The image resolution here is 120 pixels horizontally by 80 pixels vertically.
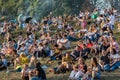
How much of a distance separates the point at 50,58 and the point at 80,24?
35.1ft

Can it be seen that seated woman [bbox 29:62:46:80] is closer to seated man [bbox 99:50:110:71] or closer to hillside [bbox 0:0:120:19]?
seated man [bbox 99:50:110:71]

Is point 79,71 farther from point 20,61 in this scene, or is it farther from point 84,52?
point 20,61

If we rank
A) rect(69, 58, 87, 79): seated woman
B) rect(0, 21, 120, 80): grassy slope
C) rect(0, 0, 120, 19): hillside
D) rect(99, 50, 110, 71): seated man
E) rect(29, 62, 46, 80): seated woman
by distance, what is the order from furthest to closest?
1. rect(0, 0, 120, 19): hillside
2. rect(99, 50, 110, 71): seated man
3. rect(0, 21, 120, 80): grassy slope
4. rect(69, 58, 87, 79): seated woman
5. rect(29, 62, 46, 80): seated woman

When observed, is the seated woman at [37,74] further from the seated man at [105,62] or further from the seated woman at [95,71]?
the seated man at [105,62]

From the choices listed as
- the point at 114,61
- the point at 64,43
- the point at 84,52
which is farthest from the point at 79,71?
the point at 64,43

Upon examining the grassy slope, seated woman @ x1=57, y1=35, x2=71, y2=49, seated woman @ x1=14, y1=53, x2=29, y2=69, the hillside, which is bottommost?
the grassy slope

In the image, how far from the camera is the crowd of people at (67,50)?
1950 centimetres

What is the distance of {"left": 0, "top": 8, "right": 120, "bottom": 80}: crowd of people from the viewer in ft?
64.0

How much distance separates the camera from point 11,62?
24562 millimetres

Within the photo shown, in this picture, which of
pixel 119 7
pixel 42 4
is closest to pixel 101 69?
pixel 42 4

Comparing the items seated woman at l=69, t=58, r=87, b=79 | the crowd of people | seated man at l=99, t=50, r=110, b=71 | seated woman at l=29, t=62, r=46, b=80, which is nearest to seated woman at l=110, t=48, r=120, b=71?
the crowd of people

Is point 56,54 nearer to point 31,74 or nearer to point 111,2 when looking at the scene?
point 31,74

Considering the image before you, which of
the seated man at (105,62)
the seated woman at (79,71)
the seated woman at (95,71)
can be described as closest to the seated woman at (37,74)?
the seated woman at (79,71)

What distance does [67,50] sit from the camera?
27.0 meters
